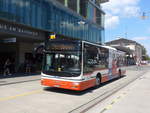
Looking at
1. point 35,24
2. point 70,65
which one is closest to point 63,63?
point 70,65

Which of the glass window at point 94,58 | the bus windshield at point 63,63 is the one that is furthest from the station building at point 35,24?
the glass window at point 94,58

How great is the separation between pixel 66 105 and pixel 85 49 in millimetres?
3382

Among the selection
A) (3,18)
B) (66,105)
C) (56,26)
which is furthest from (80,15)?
(66,105)

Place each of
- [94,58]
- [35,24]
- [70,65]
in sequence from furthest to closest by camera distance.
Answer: [35,24]
[94,58]
[70,65]

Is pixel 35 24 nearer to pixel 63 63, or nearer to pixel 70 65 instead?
pixel 63 63

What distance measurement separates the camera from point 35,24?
20125 millimetres

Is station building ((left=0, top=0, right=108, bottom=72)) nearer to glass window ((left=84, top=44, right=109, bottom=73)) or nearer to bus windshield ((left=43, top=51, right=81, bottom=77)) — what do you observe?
bus windshield ((left=43, top=51, right=81, bottom=77))

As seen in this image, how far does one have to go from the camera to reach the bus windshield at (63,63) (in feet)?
29.1

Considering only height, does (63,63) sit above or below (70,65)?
above

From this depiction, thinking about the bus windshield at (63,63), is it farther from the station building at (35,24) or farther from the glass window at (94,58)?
the station building at (35,24)

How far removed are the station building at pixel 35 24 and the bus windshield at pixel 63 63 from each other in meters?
4.96

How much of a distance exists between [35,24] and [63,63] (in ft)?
39.9

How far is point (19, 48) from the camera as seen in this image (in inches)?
945

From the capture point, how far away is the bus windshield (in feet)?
29.1
